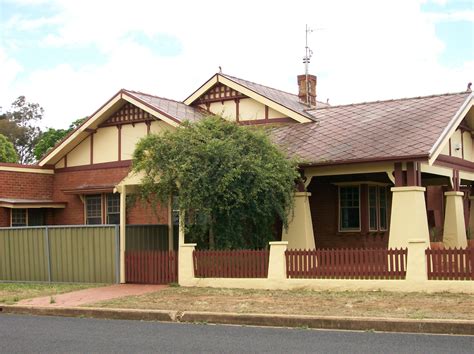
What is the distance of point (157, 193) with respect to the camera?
726 inches

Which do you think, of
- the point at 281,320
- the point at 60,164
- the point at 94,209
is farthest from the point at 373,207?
the point at 281,320

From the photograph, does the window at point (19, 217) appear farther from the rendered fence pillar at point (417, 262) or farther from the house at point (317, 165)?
the rendered fence pillar at point (417, 262)

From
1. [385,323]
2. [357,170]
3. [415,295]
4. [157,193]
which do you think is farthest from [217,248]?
[385,323]

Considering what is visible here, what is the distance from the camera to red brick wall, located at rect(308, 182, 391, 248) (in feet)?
75.3

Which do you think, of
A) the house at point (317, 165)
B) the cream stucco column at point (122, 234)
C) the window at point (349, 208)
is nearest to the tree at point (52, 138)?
the house at point (317, 165)

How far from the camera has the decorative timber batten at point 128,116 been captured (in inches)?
915

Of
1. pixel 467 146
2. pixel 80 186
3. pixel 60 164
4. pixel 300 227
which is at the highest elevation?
pixel 467 146

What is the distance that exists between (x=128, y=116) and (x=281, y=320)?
41.7ft

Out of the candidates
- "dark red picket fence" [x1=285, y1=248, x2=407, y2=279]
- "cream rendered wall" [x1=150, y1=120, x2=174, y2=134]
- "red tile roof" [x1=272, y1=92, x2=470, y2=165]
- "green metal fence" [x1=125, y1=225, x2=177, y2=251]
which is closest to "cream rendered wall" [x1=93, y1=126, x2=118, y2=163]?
"cream rendered wall" [x1=150, y1=120, x2=174, y2=134]

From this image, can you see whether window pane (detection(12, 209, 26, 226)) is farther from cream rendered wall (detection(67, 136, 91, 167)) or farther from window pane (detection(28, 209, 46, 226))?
cream rendered wall (detection(67, 136, 91, 167))

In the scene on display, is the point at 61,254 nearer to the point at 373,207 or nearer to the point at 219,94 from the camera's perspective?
the point at 219,94

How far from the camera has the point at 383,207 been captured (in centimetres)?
2400

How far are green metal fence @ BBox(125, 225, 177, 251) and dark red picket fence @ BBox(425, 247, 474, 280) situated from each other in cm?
791

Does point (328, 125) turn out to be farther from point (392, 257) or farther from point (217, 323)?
point (217, 323)
